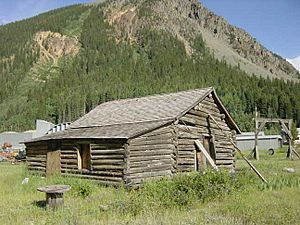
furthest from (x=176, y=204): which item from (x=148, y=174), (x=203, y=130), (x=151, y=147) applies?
(x=203, y=130)

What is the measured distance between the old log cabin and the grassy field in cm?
198

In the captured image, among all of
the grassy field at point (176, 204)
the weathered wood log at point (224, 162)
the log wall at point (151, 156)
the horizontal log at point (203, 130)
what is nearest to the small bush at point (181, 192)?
the grassy field at point (176, 204)

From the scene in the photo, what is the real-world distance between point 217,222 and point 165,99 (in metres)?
14.0

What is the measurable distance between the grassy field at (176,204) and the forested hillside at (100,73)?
93522mm

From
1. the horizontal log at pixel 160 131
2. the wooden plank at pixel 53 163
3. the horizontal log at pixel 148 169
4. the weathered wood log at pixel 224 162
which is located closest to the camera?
the horizontal log at pixel 148 169

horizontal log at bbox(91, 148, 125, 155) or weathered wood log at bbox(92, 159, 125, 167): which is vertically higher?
horizontal log at bbox(91, 148, 125, 155)

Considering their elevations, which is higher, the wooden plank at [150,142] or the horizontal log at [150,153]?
the wooden plank at [150,142]

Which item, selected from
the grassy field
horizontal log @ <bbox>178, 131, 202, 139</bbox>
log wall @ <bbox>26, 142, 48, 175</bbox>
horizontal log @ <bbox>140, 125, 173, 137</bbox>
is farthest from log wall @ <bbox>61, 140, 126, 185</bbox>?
horizontal log @ <bbox>178, 131, 202, 139</bbox>

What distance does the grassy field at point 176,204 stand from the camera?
10.2 meters

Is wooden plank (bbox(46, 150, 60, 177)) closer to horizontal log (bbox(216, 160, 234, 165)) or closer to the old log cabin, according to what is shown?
the old log cabin

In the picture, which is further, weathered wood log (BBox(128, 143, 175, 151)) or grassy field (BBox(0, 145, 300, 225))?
weathered wood log (BBox(128, 143, 175, 151))

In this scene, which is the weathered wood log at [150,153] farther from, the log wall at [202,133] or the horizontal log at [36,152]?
the horizontal log at [36,152]

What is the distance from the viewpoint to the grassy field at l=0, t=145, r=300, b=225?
10.2m

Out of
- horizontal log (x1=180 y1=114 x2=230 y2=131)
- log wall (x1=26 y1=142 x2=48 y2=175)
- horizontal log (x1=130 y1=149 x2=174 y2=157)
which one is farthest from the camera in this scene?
log wall (x1=26 y1=142 x2=48 y2=175)
